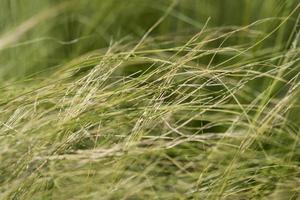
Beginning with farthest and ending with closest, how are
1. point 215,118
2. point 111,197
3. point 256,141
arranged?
point 215,118, point 256,141, point 111,197

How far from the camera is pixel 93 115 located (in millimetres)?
1565

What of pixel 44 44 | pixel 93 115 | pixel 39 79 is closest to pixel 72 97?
pixel 93 115

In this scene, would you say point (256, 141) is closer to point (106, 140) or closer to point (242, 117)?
point (242, 117)

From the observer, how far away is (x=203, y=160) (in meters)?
1.62

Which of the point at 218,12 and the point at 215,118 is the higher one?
the point at 218,12

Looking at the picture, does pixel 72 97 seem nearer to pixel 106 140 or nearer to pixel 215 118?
pixel 106 140

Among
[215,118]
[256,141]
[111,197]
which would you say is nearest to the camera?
[111,197]

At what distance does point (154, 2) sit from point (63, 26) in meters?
0.26

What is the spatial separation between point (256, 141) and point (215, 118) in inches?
5.9

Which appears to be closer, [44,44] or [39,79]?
[39,79]

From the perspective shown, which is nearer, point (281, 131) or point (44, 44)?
point (281, 131)

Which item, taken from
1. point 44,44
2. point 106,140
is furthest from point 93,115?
point 44,44

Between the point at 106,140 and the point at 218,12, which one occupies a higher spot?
the point at 218,12

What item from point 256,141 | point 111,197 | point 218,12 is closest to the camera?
point 111,197
